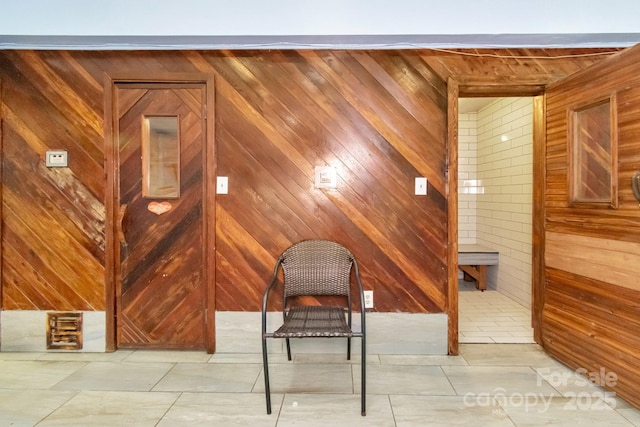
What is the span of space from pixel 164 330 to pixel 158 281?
0.37m

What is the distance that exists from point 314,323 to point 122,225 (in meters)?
1.59

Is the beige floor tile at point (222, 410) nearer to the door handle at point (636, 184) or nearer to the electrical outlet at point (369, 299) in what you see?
the electrical outlet at point (369, 299)

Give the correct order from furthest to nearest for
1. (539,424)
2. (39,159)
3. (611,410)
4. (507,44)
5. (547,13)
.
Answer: (39,159)
(507,44)
(547,13)
(611,410)
(539,424)

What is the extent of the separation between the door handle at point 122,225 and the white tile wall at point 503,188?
3.70 metres

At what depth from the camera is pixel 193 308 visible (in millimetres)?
2697

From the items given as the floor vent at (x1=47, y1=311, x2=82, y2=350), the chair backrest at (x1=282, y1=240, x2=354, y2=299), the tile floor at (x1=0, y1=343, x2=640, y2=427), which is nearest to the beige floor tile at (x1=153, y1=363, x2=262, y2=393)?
the tile floor at (x1=0, y1=343, x2=640, y2=427)

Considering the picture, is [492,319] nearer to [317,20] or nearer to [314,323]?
[314,323]

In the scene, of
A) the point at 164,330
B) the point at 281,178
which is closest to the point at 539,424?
the point at 281,178

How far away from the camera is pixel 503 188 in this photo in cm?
435

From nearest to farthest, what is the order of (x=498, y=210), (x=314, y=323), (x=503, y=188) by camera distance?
(x=314, y=323) → (x=503, y=188) → (x=498, y=210)

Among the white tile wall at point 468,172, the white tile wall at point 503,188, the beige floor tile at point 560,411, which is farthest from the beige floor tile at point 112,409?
the white tile wall at point 468,172

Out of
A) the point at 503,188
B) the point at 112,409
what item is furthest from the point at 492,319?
the point at 112,409

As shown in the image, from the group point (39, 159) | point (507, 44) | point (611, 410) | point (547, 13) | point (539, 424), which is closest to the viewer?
point (539, 424)

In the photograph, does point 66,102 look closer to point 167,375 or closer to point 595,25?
point 167,375
